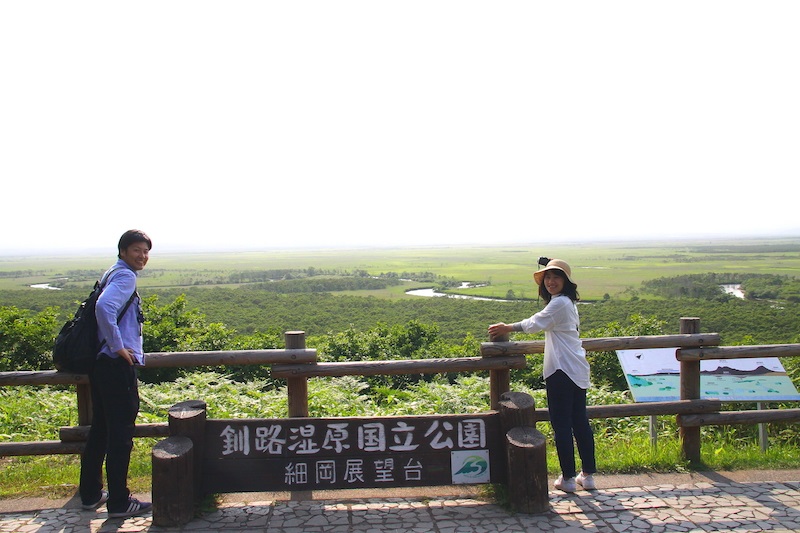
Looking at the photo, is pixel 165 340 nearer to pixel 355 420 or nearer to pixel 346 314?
pixel 355 420

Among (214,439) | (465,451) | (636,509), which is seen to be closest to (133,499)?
(214,439)

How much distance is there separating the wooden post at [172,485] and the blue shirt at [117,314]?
64 centimetres

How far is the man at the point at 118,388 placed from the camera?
3.50 meters

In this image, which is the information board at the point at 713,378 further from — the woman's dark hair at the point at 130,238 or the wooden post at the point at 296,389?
the woman's dark hair at the point at 130,238

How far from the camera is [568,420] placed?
13.1 feet

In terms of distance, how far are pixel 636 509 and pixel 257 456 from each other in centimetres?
241

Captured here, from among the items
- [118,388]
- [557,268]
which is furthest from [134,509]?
[557,268]

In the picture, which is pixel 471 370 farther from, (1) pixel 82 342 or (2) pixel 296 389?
(1) pixel 82 342

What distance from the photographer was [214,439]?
12.0 feet

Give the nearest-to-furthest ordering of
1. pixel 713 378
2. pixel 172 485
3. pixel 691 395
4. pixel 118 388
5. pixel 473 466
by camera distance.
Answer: pixel 172 485 → pixel 118 388 → pixel 473 466 → pixel 691 395 → pixel 713 378

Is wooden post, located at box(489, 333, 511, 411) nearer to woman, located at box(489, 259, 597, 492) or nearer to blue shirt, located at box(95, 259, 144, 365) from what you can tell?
woman, located at box(489, 259, 597, 492)

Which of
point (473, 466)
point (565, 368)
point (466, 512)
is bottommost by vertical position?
point (466, 512)

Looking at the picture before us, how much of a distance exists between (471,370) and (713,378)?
83.7 inches

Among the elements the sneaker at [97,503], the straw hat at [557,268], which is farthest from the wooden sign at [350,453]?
the straw hat at [557,268]
